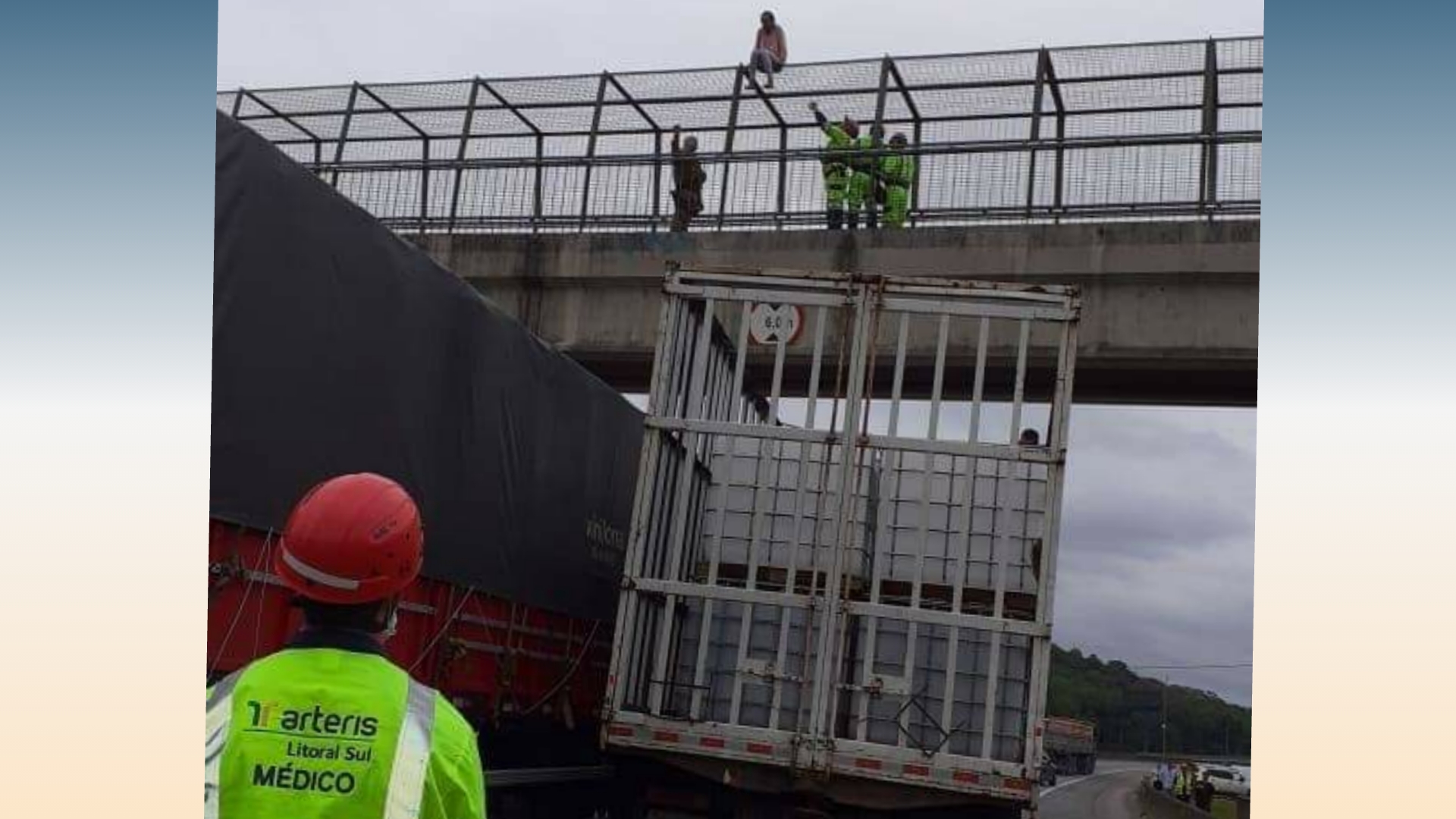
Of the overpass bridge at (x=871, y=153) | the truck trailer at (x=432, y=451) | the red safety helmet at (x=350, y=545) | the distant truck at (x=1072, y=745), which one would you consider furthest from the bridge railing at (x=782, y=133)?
the distant truck at (x=1072, y=745)

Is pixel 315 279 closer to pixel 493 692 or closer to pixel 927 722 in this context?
pixel 493 692

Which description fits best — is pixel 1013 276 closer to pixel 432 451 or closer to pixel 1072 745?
pixel 432 451

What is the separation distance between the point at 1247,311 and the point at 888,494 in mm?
7332

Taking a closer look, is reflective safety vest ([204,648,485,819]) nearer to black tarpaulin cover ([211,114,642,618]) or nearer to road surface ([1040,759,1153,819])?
black tarpaulin cover ([211,114,642,618])

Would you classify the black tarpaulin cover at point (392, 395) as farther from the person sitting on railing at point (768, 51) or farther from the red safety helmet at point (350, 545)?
the person sitting on railing at point (768, 51)

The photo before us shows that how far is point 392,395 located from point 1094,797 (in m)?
37.1

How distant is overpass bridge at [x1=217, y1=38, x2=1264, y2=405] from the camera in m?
14.5

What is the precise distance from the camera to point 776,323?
27.4ft

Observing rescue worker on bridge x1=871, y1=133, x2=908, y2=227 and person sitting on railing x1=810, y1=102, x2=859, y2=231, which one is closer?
rescue worker on bridge x1=871, y1=133, x2=908, y2=227

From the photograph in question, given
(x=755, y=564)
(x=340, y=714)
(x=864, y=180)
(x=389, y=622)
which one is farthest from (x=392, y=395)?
(x=864, y=180)

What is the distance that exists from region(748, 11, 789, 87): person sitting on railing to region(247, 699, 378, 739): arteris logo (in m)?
14.6

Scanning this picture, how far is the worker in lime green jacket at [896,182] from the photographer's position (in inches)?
619

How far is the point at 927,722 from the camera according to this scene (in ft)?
25.4

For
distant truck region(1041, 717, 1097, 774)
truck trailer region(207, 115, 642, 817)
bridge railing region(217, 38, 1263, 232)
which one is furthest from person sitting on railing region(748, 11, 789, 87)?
distant truck region(1041, 717, 1097, 774)
